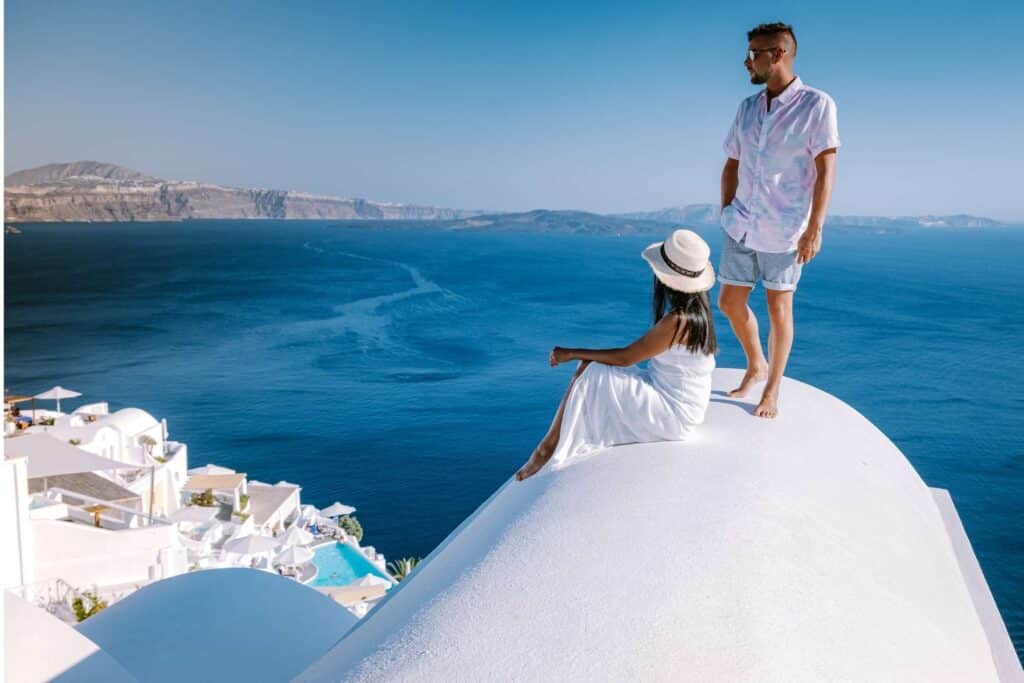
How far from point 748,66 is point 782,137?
46 cm

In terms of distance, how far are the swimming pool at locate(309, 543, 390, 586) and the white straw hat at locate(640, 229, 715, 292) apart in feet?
67.2

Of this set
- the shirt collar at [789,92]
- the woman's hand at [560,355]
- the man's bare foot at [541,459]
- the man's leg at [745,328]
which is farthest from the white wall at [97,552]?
the shirt collar at [789,92]

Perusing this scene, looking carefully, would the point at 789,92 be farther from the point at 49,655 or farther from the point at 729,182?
the point at 49,655

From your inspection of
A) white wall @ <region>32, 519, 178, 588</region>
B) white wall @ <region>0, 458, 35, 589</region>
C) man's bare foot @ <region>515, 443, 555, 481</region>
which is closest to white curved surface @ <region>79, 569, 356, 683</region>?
man's bare foot @ <region>515, 443, 555, 481</region>

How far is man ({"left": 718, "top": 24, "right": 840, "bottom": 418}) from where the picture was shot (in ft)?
15.0

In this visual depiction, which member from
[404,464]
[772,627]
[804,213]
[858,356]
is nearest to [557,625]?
[772,627]

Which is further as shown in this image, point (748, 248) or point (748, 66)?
point (748, 248)

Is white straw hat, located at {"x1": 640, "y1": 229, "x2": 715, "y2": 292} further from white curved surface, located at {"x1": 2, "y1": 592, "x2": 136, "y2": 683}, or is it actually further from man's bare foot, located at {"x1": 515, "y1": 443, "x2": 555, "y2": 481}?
white curved surface, located at {"x1": 2, "y1": 592, "x2": 136, "y2": 683}

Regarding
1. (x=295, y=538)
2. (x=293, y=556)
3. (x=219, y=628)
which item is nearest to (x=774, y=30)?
(x=219, y=628)

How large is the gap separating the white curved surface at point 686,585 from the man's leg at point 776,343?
622 millimetres

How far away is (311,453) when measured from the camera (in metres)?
40.7

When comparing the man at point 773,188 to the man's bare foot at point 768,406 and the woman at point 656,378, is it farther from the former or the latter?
the woman at point 656,378

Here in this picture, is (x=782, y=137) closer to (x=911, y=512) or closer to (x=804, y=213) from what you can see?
(x=804, y=213)

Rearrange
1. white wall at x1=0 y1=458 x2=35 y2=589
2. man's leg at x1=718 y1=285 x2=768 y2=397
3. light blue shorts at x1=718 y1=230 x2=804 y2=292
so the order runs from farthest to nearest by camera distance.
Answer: white wall at x1=0 y1=458 x2=35 y2=589 → man's leg at x1=718 y1=285 x2=768 y2=397 → light blue shorts at x1=718 y1=230 x2=804 y2=292
